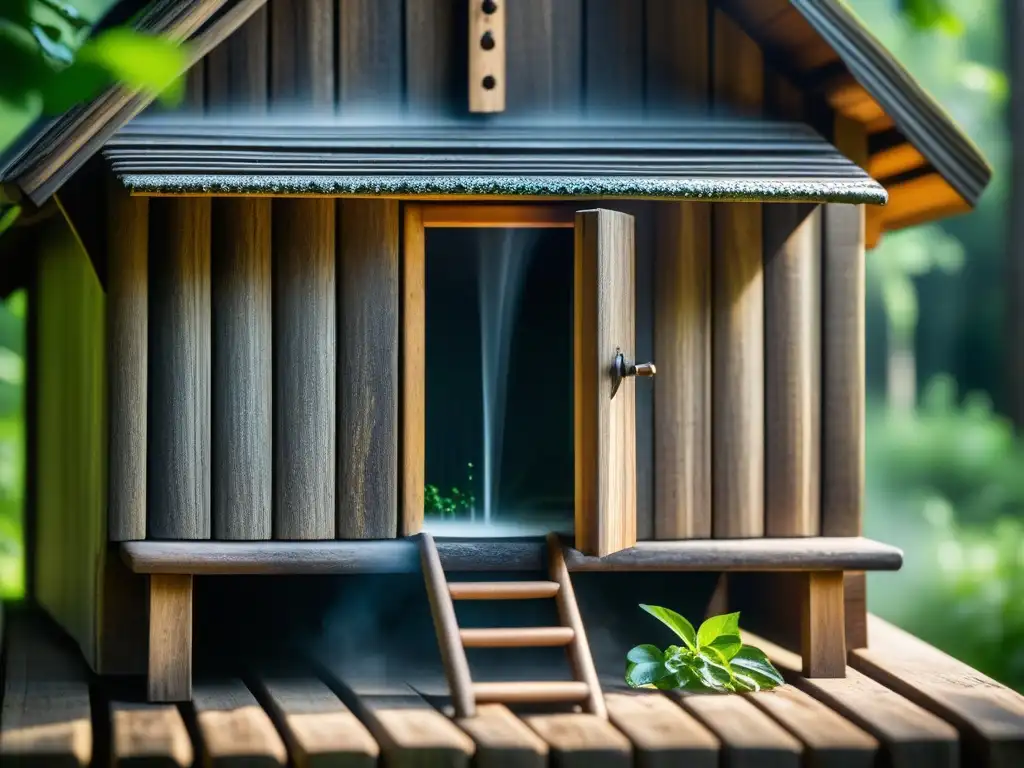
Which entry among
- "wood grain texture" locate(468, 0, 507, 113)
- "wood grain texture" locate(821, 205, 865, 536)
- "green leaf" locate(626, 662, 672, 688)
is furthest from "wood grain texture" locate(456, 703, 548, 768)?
"wood grain texture" locate(468, 0, 507, 113)

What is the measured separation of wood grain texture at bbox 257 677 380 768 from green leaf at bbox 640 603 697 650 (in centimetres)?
130

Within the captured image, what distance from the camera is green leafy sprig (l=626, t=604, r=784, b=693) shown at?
16.5ft

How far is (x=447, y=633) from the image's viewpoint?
15.7 ft

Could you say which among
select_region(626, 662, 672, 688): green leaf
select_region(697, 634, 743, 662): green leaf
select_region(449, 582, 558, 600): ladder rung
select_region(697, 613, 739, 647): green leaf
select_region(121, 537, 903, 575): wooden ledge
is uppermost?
select_region(121, 537, 903, 575): wooden ledge

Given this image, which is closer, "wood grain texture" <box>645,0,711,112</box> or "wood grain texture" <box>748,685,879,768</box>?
"wood grain texture" <box>748,685,879,768</box>

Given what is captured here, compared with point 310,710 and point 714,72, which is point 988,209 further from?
point 310,710

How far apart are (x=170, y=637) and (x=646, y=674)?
1860 millimetres

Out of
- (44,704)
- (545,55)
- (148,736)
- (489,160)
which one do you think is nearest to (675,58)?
(545,55)

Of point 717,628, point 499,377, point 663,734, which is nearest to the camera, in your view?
point 663,734

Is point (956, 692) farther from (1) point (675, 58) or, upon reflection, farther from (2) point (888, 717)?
(1) point (675, 58)

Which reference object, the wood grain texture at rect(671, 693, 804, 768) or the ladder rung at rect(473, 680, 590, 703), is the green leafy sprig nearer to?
the wood grain texture at rect(671, 693, 804, 768)

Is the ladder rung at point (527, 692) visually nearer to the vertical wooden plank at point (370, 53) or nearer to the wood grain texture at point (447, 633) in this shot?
the wood grain texture at point (447, 633)

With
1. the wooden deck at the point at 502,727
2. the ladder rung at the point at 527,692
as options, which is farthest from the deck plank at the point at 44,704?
the ladder rung at the point at 527,692

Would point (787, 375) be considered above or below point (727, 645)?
above
